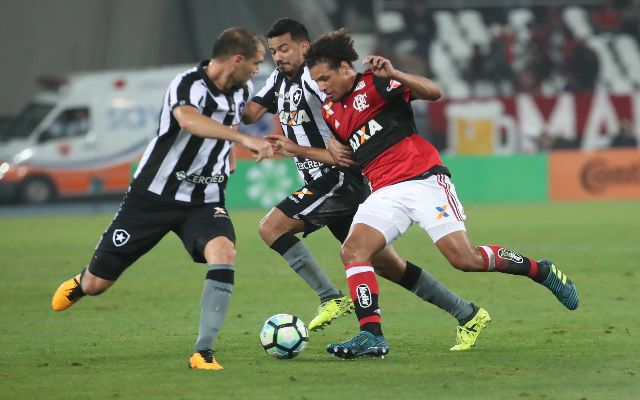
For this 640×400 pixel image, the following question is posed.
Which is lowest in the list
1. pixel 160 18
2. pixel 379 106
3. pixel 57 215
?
pixel 57 215

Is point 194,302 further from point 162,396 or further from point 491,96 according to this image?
point 491,96

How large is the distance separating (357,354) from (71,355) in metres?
1.89

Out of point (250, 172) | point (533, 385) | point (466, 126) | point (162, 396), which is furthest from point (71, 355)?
point (466, 126)

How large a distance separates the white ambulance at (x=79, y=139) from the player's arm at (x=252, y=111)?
16498mm

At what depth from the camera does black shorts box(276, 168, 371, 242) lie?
8750mm

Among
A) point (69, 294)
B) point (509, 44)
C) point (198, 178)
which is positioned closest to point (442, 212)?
point (198, 178)

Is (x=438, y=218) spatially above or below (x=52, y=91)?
below

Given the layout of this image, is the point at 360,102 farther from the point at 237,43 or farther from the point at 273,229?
the point at 273,229

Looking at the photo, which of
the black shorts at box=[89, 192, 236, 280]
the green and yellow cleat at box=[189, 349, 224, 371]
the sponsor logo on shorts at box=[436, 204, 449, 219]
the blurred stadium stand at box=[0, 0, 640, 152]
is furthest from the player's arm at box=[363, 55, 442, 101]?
the blurred stadium stand at box=[0, 0, 640, 152]

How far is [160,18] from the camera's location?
95.7 ft

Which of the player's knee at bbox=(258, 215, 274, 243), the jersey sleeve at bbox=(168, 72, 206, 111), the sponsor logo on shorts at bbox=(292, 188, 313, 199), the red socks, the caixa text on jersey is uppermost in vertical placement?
the jersey sleeve at bbox=(168, 72, 206, 111)

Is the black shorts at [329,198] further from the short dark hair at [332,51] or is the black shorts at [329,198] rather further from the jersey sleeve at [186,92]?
the jersey sleeve at [186,92]

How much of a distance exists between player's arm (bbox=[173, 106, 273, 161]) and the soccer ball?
121 centimetres

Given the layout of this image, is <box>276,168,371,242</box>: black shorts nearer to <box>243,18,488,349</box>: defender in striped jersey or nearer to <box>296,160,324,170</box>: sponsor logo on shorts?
<box>243,18,488,349</box>: defender in striped jersey
